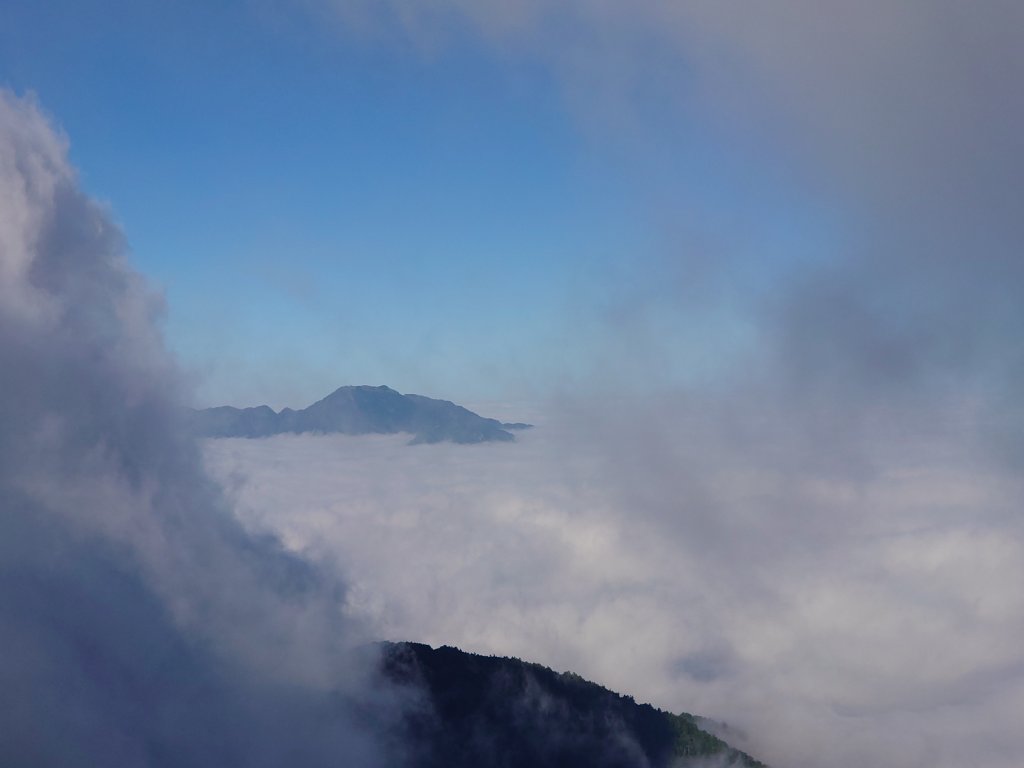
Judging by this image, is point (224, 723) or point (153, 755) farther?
point (224, 723)

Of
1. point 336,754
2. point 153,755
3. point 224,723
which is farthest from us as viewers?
point 336,754

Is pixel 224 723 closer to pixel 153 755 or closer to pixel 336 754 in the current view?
pixel 153 755

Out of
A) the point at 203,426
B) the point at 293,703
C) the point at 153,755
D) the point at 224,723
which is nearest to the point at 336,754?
the point at 293,703

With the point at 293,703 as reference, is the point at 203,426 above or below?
above

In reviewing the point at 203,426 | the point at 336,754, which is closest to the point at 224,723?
the point at 336,754

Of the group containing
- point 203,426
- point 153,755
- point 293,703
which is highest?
point 203,426

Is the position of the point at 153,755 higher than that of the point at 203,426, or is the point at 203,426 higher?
the point at 203,426

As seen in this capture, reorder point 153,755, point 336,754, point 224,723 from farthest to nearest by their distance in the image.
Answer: point 336,754, point 224,723, point 153,755

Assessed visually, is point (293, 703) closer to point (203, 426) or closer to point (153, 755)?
point (153, 755)

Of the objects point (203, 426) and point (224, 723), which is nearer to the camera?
point (224, 723)

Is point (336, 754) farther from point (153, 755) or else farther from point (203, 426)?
point (203, 426)
